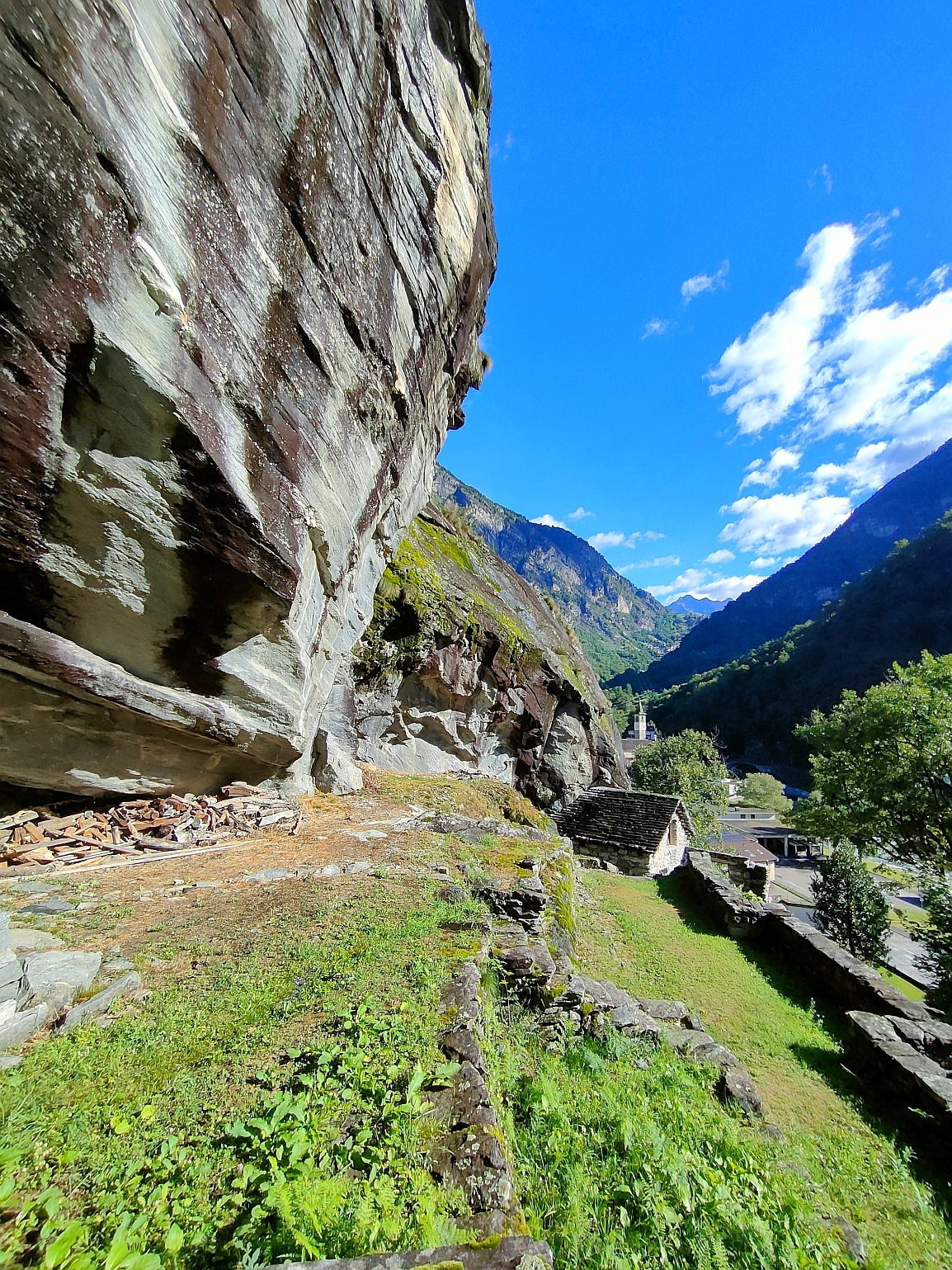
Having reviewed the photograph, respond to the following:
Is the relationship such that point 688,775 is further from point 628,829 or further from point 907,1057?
point 907,1057

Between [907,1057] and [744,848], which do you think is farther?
[744,848]

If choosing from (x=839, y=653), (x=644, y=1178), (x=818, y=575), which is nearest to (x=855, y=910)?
(x=644, y=1178)

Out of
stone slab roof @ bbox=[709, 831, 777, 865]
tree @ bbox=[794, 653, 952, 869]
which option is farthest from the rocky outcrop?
stone slab roof @ bbox=[709, 831, 777, 865]

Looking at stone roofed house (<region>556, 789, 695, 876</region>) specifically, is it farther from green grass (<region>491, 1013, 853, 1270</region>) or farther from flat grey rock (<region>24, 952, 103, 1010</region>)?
flat grey rock (<region>24, 952, 103, 1010</region>)

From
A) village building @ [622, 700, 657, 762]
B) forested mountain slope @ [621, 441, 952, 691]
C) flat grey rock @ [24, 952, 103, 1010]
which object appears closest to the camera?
flat grey rock @ [24, 952, 103, 1010]

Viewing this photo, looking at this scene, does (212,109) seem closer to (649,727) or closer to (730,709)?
(649,727)

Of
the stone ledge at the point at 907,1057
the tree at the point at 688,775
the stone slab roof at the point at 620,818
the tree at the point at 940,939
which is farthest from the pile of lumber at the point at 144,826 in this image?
the tree at the point at 688,775

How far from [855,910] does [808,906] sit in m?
15.1

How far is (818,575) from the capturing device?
479ft

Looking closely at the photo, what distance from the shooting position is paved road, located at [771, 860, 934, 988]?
17.8 metres

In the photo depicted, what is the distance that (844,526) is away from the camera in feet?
479

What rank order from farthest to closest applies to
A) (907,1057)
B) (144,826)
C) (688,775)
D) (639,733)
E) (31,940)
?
1. (639,733)
2. (688,775)
3. (144,826)
4. (907,1057)
5. (31,940)

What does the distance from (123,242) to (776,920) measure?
1414 cm

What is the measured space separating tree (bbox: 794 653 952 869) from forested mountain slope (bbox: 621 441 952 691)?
386 ft
